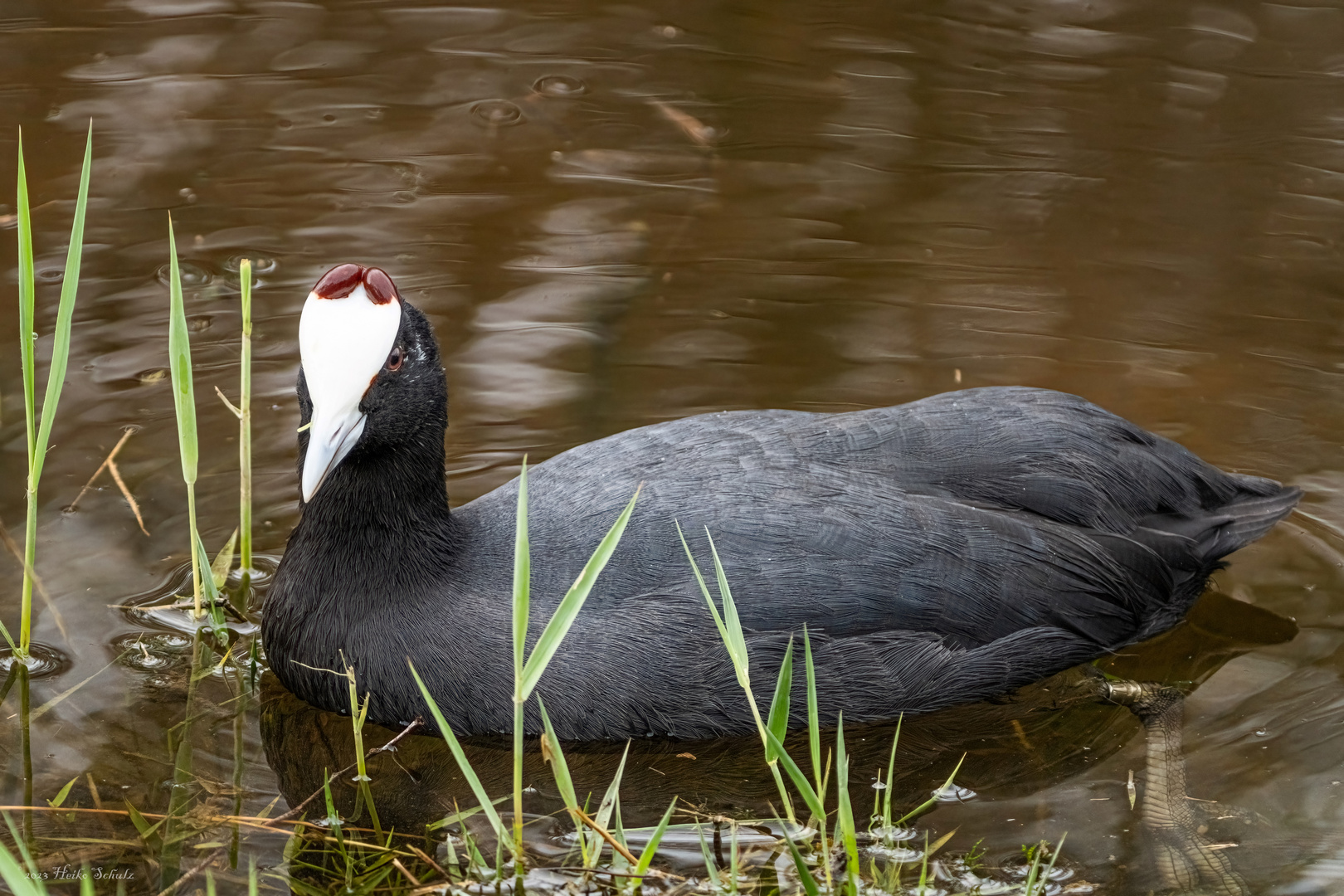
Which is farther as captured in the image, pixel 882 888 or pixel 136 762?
pixel 136 762

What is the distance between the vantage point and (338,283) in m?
3.41

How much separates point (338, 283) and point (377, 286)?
9cm

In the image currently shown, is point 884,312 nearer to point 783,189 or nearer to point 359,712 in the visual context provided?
point 783,189

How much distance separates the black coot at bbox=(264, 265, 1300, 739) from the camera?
11.7 feet

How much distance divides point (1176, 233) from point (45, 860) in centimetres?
455

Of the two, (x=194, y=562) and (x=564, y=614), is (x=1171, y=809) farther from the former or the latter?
(x=194, y=562)

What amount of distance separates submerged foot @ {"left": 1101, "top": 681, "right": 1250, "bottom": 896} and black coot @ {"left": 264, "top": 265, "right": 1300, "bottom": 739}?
159 millimetres

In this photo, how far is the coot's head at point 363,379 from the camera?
3.32 metres

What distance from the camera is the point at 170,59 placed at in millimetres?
7137

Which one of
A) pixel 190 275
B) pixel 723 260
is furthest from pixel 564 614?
pixel 190 275

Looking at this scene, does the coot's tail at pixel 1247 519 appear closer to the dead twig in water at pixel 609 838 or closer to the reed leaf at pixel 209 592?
the dead twig in water at pixel 609 838

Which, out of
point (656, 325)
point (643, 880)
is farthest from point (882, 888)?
point (656, 325)

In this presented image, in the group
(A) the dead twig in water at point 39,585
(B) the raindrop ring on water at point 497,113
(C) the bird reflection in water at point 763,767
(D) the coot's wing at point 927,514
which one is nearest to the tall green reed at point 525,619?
(C) the bird reflection in water at point 763,767

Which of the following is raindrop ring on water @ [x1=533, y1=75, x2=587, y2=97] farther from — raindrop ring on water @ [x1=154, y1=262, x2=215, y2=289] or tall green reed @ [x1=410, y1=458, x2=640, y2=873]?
tall green reed @ [x1=410, y1=458, x2=640, y2=873]
